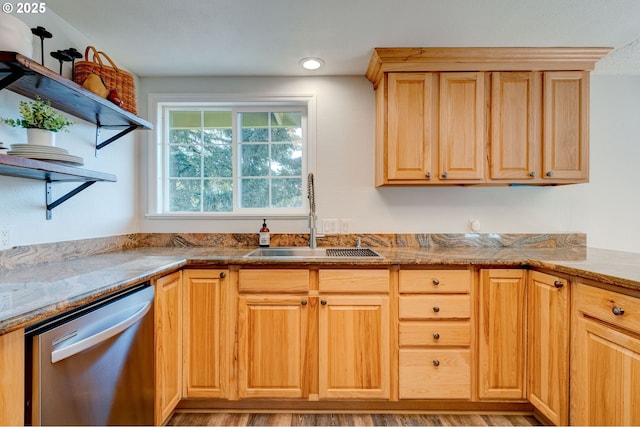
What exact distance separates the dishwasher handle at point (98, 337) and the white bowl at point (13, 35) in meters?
1.13

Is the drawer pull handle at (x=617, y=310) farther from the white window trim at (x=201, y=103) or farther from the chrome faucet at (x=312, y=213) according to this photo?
the white window trim at (x=201, y=103)

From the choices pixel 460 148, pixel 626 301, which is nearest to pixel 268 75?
pixel 460 148

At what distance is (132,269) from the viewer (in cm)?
140

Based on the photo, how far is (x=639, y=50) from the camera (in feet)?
6.54

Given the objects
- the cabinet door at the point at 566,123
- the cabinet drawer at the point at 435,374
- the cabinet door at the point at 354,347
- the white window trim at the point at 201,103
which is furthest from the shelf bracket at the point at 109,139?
the cabinet door at the point at 566,123

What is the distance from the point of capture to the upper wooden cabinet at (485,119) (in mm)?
2018

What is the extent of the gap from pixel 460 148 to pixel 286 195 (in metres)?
1.34

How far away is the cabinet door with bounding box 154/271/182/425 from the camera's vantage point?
4.88 ft

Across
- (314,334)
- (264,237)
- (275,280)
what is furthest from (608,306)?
(264,237)

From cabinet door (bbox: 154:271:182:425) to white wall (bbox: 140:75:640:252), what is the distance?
79 centimetres

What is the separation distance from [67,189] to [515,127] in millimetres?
2833

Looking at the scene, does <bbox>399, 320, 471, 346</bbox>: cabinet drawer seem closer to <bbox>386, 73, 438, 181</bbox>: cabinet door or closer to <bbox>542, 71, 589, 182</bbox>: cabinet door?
<bbox>386, 73, 438, 181</bbox>: cabinet door

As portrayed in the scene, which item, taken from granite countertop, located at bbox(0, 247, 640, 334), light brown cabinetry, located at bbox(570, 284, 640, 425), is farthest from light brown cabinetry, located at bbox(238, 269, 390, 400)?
light brown cabinetry, located at bbox(570, 284, 640, 425)

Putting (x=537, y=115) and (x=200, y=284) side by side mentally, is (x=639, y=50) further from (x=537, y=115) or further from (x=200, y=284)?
(x=200, y=284)
